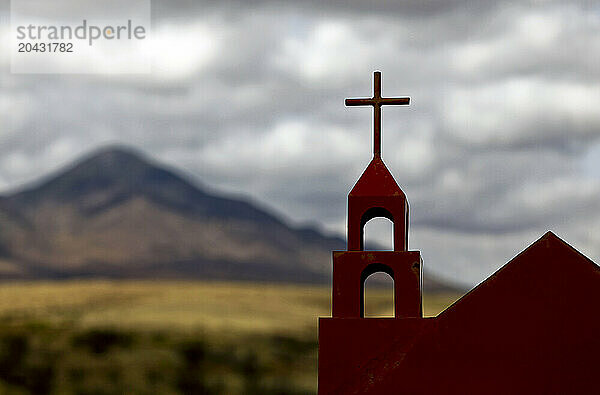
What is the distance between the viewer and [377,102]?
2044 centimetres

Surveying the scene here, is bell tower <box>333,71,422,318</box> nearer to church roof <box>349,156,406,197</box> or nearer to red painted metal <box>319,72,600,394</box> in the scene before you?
church roof <box>349,156,406,197</box>

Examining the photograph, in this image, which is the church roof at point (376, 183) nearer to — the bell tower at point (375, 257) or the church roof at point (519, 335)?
the bell tower at point (375, 257)

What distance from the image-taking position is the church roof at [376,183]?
19.5 meters

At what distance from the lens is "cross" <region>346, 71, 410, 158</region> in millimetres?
20047

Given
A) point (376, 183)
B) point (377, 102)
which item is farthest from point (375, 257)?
point (377, 102)

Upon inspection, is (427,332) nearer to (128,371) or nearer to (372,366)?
(372,366)

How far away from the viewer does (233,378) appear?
52656mm

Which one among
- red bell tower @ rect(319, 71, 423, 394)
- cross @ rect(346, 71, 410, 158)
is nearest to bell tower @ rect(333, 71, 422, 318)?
red bell tower @ rect(319, 71, 423, 394)

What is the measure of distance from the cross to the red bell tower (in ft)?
0.07

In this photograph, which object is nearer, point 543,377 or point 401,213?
point 543,377

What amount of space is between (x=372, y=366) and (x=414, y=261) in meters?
2.47

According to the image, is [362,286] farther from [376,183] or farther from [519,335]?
[519,335]

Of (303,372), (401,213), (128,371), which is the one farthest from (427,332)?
(128,371)

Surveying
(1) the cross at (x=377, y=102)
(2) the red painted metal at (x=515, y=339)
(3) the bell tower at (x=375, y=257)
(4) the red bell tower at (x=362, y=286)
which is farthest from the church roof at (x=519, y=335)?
(1) the cross at (x=377, y=102)
